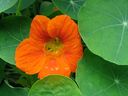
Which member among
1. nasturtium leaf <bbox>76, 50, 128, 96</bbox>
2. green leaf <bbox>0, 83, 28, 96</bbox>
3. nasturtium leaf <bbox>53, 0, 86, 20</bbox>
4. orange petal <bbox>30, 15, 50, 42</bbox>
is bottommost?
green leaf <bbox>0, 83, 28, 96</bbox>

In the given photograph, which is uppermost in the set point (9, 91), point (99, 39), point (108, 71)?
point (99, 39)

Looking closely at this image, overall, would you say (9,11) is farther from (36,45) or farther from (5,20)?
(36,45)

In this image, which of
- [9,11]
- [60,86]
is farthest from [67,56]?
[9,11]

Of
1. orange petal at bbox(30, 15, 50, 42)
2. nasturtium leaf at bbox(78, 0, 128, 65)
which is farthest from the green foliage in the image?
orange petal at bbox(30, 15, 50, 42)

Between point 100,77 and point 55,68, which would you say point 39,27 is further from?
point 100,77

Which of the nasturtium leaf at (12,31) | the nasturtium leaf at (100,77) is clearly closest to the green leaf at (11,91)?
the nasturtium leaf at (12,31)

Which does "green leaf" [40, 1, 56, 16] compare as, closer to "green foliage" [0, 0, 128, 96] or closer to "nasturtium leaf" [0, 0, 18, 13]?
"green foliage" [0, 0, 128, 96]
